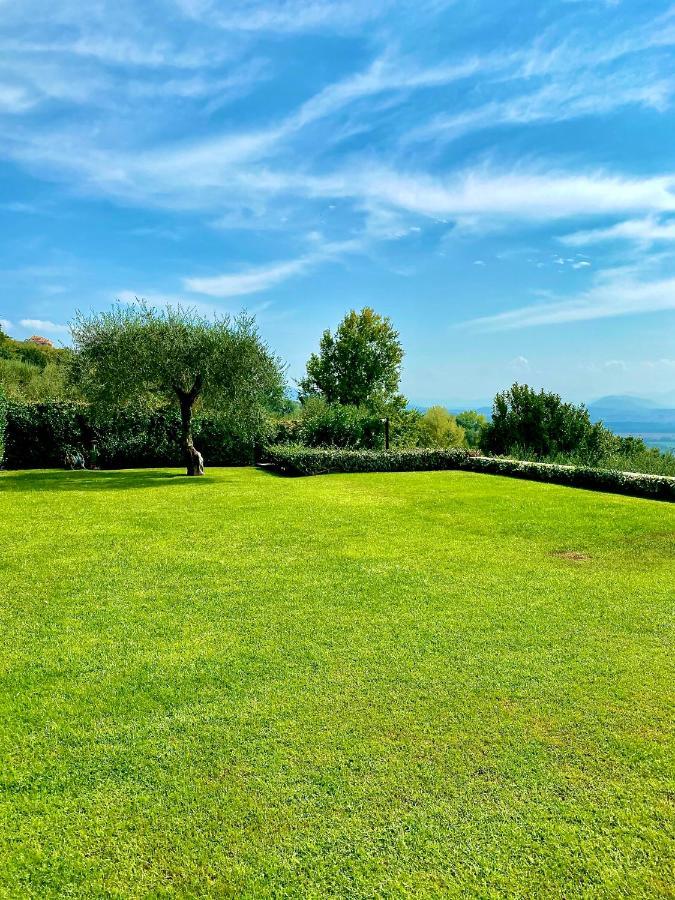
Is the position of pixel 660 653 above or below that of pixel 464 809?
above

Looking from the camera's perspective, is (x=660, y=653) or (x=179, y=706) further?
(x=660, y=653)

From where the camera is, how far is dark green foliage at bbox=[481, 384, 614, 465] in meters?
24.2

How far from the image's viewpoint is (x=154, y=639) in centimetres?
526

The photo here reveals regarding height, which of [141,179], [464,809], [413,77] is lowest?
[464,809]

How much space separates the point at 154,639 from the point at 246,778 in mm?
2358

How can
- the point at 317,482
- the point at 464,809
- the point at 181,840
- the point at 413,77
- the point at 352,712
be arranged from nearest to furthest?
the point at 181,840, the point at 464,809, the point at 352,712, the point at 413,77, the point at 317,482

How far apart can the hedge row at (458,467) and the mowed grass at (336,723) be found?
22.3 feet

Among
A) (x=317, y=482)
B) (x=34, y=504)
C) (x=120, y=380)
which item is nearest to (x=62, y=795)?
(x=34, y=504)

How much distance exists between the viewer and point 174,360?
17734 millimetres

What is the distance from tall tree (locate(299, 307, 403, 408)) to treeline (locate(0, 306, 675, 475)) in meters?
12.5

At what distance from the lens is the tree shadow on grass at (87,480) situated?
1544 cm

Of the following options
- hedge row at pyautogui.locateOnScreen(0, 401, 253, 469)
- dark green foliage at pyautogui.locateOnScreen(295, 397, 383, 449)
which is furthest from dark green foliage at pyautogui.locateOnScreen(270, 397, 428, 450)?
hedge row at pyautogui.locateOnScreen(0, 401, 253, 469)

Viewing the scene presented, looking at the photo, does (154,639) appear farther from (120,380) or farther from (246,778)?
(120,380)

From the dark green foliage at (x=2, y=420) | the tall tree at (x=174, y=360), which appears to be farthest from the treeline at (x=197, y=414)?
the dark green foliage at (x=2, y=420)
